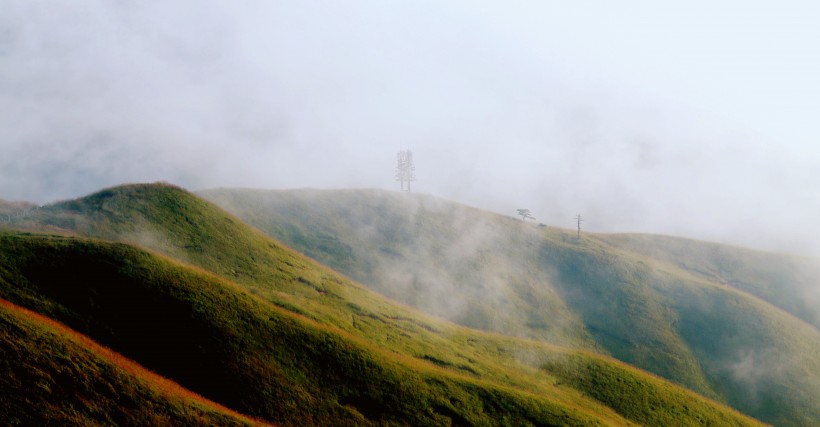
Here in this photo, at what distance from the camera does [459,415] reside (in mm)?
51406

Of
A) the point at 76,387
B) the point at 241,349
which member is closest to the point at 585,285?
the point at 241,349

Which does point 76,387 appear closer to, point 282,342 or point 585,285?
point 282,342

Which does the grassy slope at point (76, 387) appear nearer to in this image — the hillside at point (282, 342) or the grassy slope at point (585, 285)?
the hillside at point (282, 342)

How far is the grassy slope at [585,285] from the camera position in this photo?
10188 centimetres

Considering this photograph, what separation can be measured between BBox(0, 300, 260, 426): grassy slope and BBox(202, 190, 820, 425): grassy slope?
69378mm

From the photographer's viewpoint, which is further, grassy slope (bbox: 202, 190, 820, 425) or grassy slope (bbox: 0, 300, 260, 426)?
grassy slope (bbox: 202, 190, 820, 425)

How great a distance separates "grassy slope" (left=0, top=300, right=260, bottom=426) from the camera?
35.3 metres

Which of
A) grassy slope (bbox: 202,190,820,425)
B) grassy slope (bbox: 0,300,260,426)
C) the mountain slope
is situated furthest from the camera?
grassy slope (bbox: 202,190,820,425)

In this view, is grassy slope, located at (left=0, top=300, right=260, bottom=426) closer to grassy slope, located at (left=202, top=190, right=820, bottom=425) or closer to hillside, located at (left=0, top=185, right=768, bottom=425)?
hillside, located at (left=0, top=185, right=768, bottom=425)

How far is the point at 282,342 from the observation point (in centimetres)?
5234

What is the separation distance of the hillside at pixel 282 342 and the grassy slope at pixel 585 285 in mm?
26859

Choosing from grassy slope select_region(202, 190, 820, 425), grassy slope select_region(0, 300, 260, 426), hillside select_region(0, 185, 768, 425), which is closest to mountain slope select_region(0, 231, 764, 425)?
hillside select_region(0, 185, 768, 425)

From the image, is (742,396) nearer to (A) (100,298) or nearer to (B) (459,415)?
(B) (459,415)

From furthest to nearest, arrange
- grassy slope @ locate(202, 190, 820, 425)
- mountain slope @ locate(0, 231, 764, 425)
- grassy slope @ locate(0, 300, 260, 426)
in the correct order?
grassy slope @ locate(202, 190, 820, 425), mountain slope @ locate(0, 231, 764, 425), grassy slope @ locate(0, 300, 260, 426)
